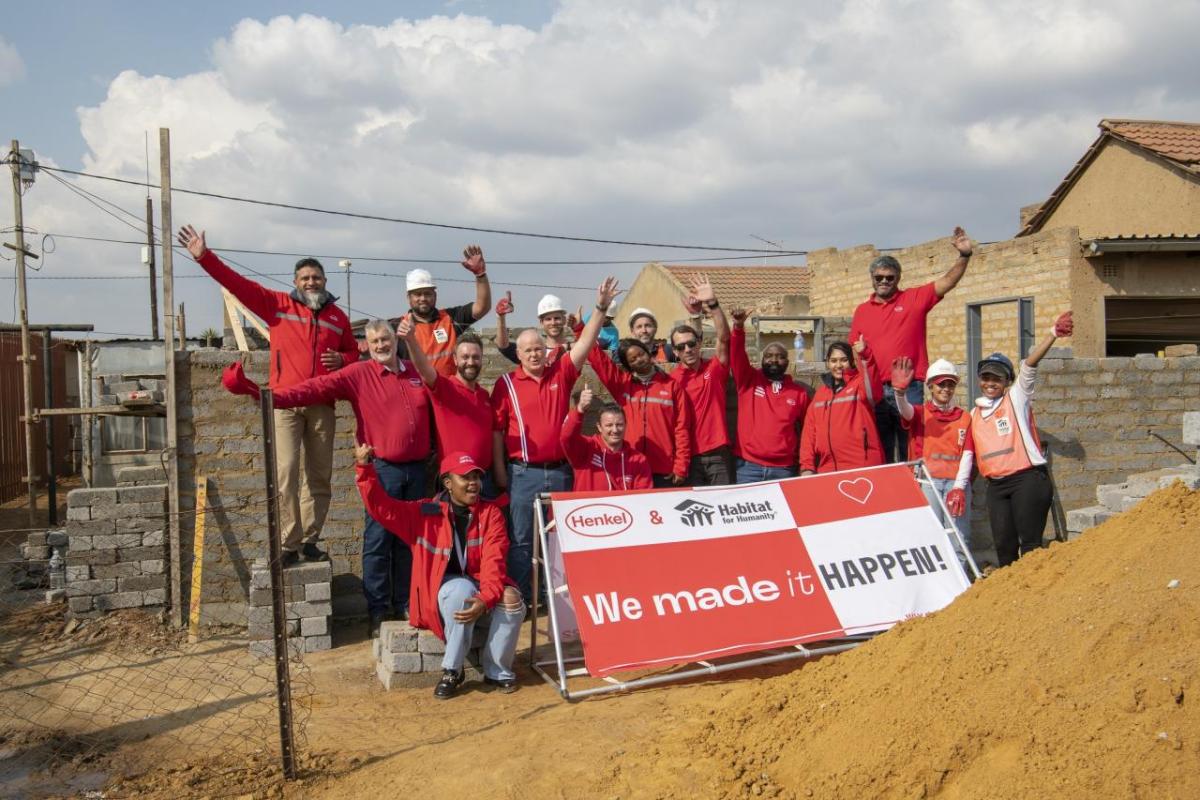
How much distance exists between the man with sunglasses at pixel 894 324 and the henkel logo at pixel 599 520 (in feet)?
8.03

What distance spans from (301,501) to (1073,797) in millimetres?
5293

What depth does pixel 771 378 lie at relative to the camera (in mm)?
7094

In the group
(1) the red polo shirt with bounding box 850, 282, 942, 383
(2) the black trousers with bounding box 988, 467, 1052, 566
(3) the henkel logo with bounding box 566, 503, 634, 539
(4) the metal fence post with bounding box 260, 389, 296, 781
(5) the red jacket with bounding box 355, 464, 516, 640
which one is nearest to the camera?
(4) the metal fence post with bounding box 260, 389, 296, 781

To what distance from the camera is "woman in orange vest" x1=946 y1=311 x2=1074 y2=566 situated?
634 cm

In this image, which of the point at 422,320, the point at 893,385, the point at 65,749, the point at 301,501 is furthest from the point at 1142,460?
the point at 65,749

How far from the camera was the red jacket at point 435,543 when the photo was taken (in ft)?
18.2

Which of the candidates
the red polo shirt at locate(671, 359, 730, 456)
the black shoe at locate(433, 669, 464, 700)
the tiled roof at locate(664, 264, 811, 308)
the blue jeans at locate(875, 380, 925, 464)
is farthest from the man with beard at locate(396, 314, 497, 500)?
the tiled roof at locate(664, 264, 811, 308)

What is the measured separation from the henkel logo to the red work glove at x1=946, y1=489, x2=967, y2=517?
251cm

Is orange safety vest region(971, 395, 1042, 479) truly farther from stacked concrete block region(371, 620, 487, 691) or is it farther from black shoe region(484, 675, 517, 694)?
stacked concrete block region(371, 620, 487, 691)

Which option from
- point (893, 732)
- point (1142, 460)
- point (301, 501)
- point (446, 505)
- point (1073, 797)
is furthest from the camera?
point (1142, 460)

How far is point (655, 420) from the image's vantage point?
672 centimetres

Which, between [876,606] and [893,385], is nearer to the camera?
[876,606]

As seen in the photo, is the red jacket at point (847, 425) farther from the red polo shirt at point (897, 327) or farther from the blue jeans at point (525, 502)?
the blue jeans at point (525, 502)

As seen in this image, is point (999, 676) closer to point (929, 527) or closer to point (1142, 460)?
point (929, 527)
